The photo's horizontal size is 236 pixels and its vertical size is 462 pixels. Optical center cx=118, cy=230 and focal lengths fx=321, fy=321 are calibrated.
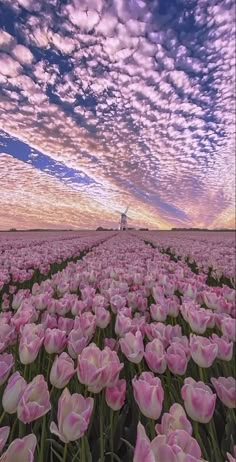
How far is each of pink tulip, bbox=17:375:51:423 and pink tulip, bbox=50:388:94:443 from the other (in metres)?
0.11

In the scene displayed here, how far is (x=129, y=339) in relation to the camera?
1771 mm

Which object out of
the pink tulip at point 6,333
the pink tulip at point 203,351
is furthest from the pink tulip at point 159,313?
the pink tulip at point 6,333

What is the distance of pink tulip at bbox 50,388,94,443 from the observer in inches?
43.6

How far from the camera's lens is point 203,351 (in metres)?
1.71

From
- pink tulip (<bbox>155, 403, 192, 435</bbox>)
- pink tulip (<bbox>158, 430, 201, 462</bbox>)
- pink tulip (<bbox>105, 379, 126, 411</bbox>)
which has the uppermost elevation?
pink tulip (<bbox>158, 430, 201, 462</bbox>)

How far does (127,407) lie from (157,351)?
1.37ft

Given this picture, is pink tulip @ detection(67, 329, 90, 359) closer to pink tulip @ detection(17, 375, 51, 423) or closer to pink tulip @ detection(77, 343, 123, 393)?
pink tulip @ detection(77, 343, 123, 393)

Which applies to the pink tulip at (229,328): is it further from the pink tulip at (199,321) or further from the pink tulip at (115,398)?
the pink tulip at (115,398)

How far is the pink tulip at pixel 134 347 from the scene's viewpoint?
1.71 metres

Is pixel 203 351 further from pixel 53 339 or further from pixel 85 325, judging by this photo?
pixel 53 339

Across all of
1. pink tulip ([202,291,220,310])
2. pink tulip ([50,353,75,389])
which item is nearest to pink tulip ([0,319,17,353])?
pink tulip ([50,353,75,389])

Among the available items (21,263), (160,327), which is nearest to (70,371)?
(160,327)

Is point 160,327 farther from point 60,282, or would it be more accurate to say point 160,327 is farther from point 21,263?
point 21,263

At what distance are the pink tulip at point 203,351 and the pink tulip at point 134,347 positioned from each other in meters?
0.29
